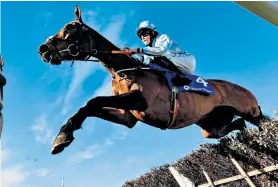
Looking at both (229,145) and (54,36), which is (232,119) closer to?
(229,145)

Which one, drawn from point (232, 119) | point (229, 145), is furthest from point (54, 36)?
point (229, 145)

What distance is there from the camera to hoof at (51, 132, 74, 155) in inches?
159

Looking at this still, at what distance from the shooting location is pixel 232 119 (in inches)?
225

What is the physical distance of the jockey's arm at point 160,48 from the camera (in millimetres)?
4609

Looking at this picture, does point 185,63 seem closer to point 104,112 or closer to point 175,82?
point 175,82

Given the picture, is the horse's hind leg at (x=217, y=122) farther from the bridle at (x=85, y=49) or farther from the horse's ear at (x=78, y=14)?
the horse's ear at (x=78, y=14)

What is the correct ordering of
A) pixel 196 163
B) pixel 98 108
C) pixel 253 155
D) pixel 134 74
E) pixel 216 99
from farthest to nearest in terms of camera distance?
pixel 196 163, pixel 253 155, pixel 216 99, pixel 134 74, pixel 98 108

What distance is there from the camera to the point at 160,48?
4.75 meters

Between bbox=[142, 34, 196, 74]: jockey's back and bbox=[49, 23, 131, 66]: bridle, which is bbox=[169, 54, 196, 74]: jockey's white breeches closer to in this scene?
bbox=[142, 34, 196, 74]: jockey's back

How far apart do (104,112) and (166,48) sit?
3.52 ft

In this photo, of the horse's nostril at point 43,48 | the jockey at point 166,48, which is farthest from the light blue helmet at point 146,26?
the horse's nostril at point 43,48

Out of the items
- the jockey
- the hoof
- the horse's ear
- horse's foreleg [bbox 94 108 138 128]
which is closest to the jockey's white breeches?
the jockey

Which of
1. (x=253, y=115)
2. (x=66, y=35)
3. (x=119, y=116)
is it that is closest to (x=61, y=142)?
(x=119, y=116)

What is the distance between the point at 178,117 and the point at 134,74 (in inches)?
29.6
